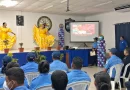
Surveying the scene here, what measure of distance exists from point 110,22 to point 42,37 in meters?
4.02

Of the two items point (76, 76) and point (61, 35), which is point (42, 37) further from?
point (76, 76)

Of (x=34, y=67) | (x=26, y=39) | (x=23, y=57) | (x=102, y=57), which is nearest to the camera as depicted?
(x=34, y=67)

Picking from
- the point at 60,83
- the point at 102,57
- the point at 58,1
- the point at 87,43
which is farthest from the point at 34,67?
the point at 87,43

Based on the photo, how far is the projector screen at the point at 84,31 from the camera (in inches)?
483

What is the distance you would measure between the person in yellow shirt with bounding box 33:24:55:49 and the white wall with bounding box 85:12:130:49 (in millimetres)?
3320

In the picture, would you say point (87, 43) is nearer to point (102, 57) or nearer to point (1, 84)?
point (102, 57)

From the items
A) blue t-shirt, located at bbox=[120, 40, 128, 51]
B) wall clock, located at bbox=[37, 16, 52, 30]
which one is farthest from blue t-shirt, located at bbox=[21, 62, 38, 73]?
wall clock, located at bbox=[37, 16, 52, 30]

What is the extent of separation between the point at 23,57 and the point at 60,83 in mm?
6470

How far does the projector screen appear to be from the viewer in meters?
12.3

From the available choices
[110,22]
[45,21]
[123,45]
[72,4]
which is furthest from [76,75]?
[45,21]

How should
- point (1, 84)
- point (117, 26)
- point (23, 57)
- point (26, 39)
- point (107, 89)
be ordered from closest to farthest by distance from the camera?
point (107, 89), point (1, 84), point (23, 57), point (117, 26), point (26, 39)

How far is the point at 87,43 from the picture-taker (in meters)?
13.5

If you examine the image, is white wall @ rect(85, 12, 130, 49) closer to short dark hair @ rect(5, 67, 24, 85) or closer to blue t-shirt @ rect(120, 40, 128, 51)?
blue t-shirt @ rect(120, 40, 128, 51)

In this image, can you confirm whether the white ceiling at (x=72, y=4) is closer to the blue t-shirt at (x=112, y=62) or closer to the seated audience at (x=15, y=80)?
the blue t-shirt at (x=112, y=62)
